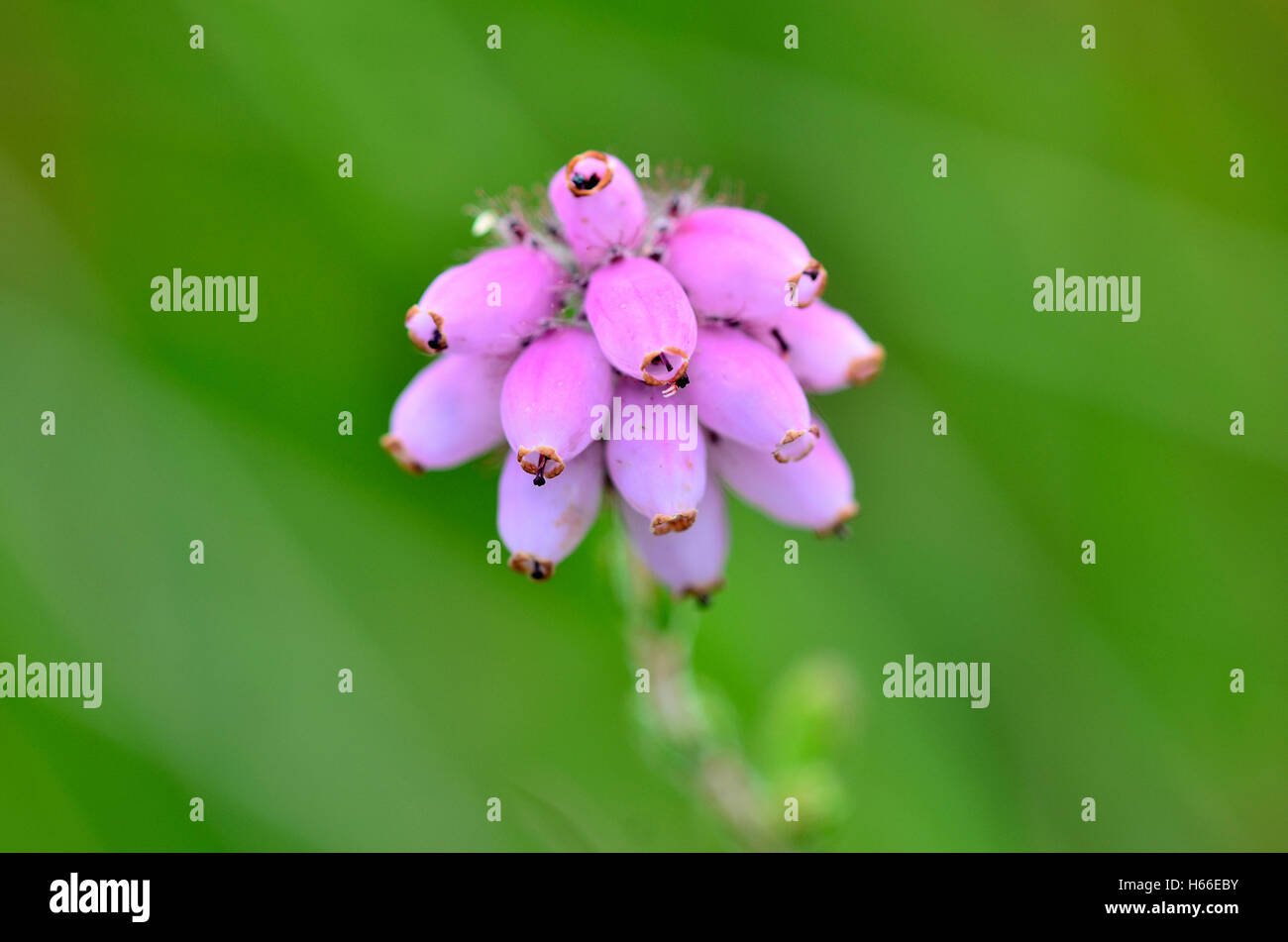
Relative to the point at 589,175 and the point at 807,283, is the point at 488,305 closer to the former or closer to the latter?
the point at 589,175

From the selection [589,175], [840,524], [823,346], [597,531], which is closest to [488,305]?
[589,175]

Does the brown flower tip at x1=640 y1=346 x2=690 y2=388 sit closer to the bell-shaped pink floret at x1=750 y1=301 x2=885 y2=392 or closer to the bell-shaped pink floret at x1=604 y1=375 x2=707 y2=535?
the bell-shaped pink floret at x1=604 y1=375 x2=707 y2=535

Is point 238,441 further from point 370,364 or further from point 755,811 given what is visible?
point 755,811

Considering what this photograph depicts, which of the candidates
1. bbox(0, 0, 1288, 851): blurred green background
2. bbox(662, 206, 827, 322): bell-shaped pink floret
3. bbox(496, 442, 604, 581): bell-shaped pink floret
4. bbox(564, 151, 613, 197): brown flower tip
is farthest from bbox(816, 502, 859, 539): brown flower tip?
bbox(0, 0, 1288, 851): blurred green background

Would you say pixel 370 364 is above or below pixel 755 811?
above

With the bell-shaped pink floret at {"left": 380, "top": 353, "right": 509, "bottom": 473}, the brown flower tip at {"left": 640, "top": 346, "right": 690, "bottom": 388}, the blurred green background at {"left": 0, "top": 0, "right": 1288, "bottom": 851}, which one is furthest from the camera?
the blurred green background at {"left": 0, "top": 0, "right": 1288, "bottom": 851}
